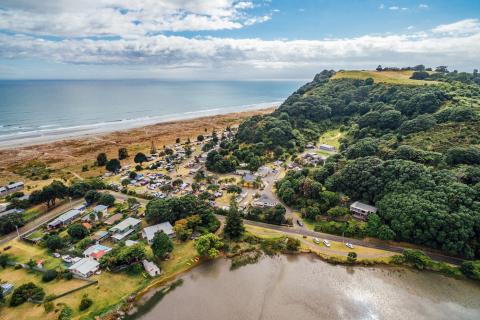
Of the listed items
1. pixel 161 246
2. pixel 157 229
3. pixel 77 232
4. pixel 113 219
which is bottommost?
pixel 113 219

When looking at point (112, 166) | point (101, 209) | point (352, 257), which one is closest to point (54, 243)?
point (101, 209)

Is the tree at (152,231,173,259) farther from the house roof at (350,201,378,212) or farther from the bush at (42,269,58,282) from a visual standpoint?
the house roof at (350,201,378,212)

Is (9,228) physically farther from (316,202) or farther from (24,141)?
(24,141)

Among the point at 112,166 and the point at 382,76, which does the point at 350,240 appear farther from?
the point at 382,76

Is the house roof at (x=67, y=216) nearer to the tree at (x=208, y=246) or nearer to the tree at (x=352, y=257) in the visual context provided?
the tree at (x=208, y=246)

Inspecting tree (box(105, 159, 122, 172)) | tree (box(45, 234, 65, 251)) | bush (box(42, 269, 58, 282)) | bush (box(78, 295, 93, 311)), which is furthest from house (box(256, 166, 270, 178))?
bush (box(42, 269, 58, 282))
